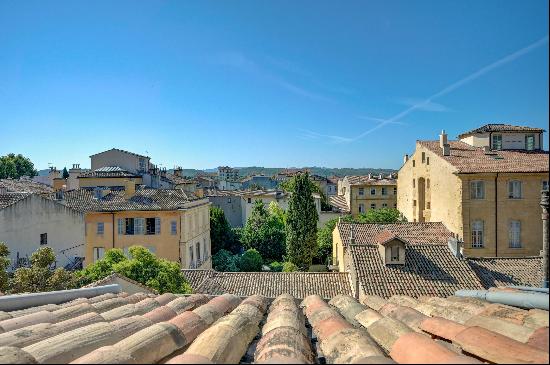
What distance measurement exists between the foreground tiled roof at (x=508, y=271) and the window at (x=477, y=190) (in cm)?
549

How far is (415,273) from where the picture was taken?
62.4 feet

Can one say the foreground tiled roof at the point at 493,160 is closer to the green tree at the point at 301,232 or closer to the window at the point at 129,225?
the green tree at the point at 301,232

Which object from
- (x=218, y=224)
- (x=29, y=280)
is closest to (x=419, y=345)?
(x=29, y=280)

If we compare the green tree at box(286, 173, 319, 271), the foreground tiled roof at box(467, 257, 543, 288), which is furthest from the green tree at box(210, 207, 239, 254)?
the foreground tiled roof at box(467, 257, 543, 288)

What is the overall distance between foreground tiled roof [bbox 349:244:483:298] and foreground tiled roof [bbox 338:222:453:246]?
5.17 m

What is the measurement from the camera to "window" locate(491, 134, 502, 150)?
102ft

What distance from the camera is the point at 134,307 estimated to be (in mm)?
6211

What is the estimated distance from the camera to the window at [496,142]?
31.2 metres

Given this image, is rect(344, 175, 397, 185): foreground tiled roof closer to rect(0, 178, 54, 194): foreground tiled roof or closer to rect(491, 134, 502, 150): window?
rect(491, 134, 502, 150): window

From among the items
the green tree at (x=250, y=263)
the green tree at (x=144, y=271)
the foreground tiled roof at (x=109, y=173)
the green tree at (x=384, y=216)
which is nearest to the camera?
the green tree at (x=144, y=271)

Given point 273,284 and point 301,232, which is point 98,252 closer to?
point 273,284

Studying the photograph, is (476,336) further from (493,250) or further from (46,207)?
(493,250)

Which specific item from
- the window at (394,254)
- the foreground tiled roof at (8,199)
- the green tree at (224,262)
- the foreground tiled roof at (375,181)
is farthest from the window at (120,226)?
the foreground tiled roof at (375,181)

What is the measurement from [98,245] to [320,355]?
29.4m
